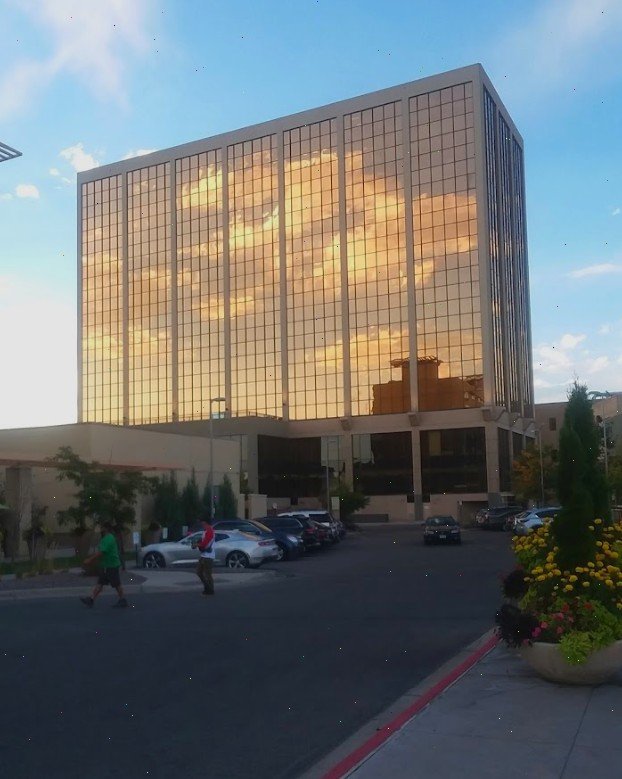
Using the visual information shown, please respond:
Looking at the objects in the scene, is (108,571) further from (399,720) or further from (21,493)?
(21,493)

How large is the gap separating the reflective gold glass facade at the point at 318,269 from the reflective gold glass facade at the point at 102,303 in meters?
0.18

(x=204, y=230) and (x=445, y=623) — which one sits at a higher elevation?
(x=204, y=230)

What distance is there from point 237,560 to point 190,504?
19.4 metres

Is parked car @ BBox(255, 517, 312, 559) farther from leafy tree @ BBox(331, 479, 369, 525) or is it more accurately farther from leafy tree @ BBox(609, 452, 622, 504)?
leafy tree @ BBox(331, 479, 369, 525)

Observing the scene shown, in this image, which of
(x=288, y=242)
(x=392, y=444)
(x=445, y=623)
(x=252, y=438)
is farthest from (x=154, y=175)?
(x=445, y=623)

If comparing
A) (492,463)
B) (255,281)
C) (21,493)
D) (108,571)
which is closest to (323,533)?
(21,493)

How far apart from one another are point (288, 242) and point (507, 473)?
31423mm

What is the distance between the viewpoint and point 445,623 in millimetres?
14969

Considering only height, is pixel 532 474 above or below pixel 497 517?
above

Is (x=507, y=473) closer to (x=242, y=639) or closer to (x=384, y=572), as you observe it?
(x=384, y=572)

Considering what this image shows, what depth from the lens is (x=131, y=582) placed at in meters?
23.1

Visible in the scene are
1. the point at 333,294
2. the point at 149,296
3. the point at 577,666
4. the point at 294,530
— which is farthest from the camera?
the point at 149,296

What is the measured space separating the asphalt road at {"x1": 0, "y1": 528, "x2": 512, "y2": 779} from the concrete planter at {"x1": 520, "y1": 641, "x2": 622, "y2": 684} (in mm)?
1508

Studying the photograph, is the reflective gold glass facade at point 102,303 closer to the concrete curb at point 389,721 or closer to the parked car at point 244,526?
the parked car at point 244,526
